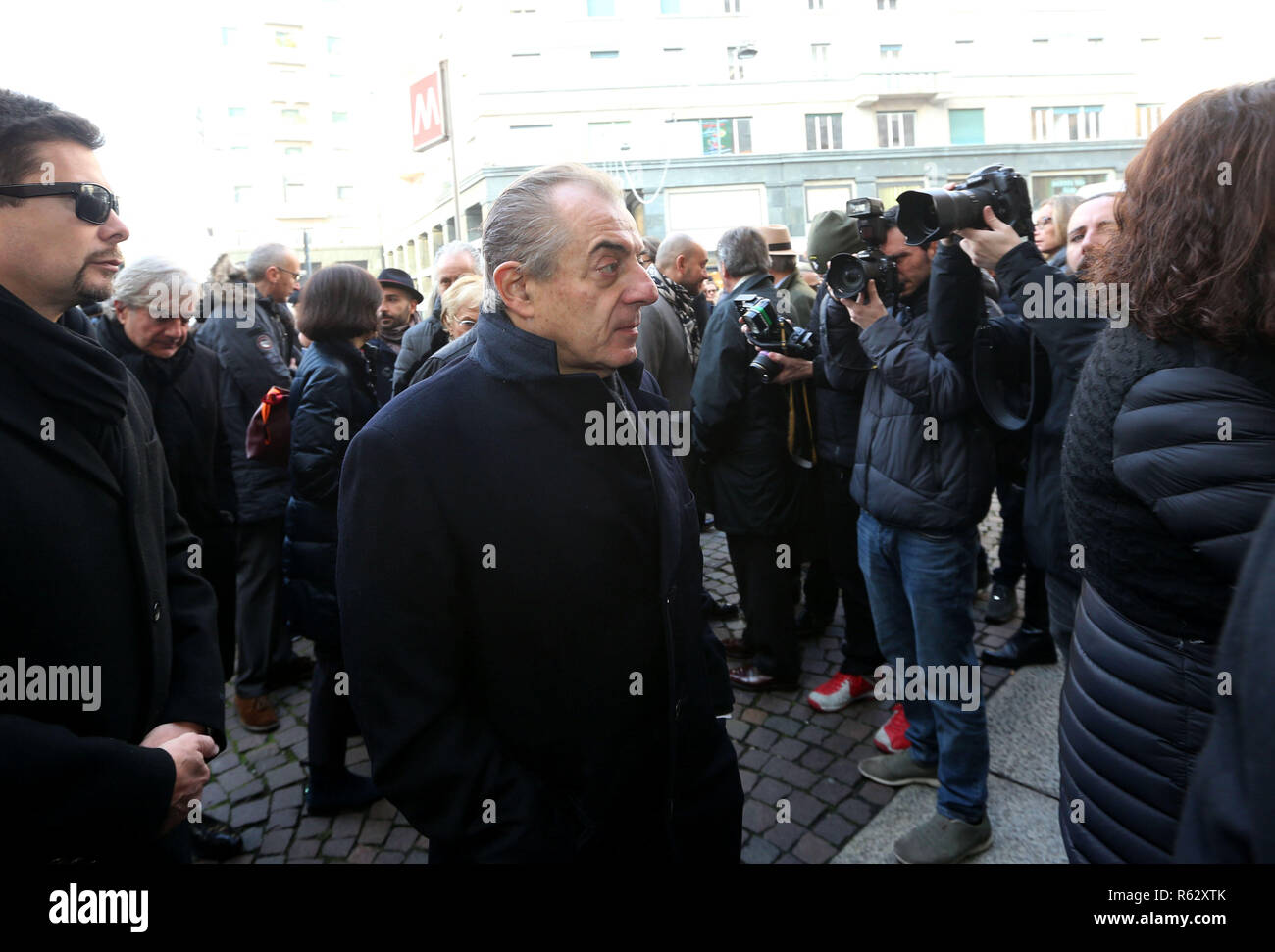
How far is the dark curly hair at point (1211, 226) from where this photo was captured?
134 centimetres

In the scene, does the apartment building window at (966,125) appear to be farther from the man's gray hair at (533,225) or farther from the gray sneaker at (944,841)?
the man's gray hair at (533,225)

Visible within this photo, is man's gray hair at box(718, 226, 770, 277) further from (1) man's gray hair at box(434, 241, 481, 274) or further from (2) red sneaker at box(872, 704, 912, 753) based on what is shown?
(2) red sneaker at box(872, 704, 912, 753)

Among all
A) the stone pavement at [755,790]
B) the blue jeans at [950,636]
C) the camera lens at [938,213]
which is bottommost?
the stone pavement at [755,790]

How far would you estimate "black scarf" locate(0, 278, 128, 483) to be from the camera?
1.50 meters

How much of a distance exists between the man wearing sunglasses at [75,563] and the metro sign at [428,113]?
27.2ft

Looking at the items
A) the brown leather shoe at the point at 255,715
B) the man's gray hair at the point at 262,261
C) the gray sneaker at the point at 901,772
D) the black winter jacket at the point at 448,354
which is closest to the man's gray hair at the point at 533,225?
the black winter jacket at the point at 448,354

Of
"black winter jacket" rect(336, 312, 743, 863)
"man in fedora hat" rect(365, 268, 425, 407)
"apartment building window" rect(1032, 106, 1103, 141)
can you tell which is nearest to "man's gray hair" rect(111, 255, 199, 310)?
"man in fedora hat" rect(365, 268, 425, 407)

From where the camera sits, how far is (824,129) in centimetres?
3391

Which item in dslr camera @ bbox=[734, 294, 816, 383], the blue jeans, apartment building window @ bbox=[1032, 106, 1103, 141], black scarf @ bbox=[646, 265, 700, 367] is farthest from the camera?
apartment building window @ bbox=[1032, 106, 1103, 141]

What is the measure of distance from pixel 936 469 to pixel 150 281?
341 centimetres

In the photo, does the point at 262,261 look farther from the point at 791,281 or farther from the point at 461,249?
the point at 791,281

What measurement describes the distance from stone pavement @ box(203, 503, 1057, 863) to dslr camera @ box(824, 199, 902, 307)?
1.99 meters

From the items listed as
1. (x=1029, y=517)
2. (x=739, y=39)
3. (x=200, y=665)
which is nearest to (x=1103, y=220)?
(x=1029, y=517)

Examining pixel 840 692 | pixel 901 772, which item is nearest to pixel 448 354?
pixel 901 772
